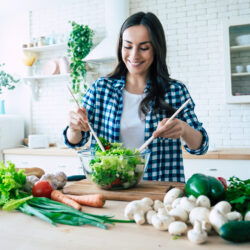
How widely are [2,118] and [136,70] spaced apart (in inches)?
119

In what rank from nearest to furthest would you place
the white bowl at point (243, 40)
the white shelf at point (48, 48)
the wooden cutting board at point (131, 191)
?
the wooden cutting board at point (131, 191) < the white bowl at point (243, 40) < the white shelf at point (48, 48)

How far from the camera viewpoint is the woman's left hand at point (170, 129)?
126 cm

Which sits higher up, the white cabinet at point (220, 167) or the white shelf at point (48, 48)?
the white shelf at point (48, 48)

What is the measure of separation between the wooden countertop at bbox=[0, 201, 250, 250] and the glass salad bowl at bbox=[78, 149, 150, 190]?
30 centimetres

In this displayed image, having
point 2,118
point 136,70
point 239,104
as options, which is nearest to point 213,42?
point 239,104

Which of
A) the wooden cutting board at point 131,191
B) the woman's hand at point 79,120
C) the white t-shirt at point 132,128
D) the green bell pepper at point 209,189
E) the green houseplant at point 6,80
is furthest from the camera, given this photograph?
the green houseplant at point 6,80

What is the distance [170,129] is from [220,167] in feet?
6.17

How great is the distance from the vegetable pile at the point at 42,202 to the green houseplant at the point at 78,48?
9.15 feet

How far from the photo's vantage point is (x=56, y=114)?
443cm

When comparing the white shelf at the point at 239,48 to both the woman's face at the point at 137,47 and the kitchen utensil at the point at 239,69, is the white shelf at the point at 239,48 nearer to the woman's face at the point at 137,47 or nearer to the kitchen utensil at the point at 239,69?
the kitchen utensil at the point at 239,69

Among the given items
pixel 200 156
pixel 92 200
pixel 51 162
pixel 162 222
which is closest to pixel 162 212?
pixel 162 222

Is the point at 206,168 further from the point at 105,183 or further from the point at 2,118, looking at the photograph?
the point at 2,118

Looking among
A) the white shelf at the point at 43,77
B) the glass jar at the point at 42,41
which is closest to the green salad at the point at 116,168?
the white shelf at the point at 43,77

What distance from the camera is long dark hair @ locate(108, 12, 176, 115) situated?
1634 mm
